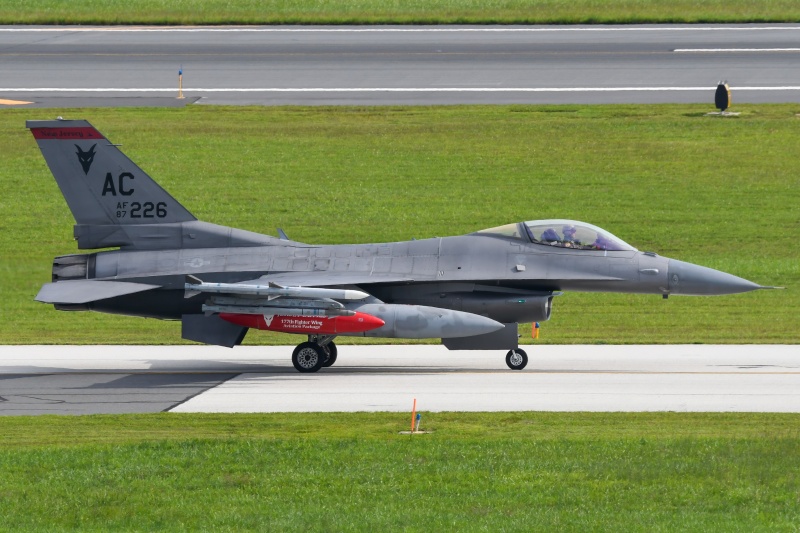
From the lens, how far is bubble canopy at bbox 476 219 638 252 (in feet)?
75.1

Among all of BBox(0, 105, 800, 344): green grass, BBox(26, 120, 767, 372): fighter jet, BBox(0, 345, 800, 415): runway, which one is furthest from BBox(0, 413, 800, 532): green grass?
BBox(0, 105, 800, 344): green grass

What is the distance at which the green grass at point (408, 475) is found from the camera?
521 inches

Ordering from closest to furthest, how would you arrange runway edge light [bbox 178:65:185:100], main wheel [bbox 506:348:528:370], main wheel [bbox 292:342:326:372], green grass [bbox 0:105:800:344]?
main wheel [bbox 506:348:528:370] → main wheel [bbox 292:342:326:372] → green grass [bbox 0:105:800:344] → runway edge light [bbox 178:65:185:100]

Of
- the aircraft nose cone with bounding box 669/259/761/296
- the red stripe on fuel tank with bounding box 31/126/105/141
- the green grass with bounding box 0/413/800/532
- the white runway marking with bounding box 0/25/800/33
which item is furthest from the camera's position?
the white runway marking with bounding box 0/25/800/33

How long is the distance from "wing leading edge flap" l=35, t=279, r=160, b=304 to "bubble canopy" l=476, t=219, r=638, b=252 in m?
6.62

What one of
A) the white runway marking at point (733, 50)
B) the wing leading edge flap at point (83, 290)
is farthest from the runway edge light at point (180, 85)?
the wing leading edge flap at point (83, 290)

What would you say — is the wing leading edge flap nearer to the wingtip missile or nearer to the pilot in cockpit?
the wingtip missile

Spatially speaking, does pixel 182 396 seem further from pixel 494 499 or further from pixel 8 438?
pixel 494 499

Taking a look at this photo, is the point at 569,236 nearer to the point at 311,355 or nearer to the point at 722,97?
the point at 311,355

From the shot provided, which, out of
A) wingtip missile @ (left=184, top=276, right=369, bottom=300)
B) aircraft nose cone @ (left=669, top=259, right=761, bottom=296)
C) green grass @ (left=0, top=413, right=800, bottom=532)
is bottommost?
green grass @ (left=0, top=413, right=800, bottom=532)

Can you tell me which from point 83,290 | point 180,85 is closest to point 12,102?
point 180,85

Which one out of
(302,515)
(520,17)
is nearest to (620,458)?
(302,515)

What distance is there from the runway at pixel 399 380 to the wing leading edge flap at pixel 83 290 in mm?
1381

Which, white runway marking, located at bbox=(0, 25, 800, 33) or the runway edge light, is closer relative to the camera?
the runway edge light
